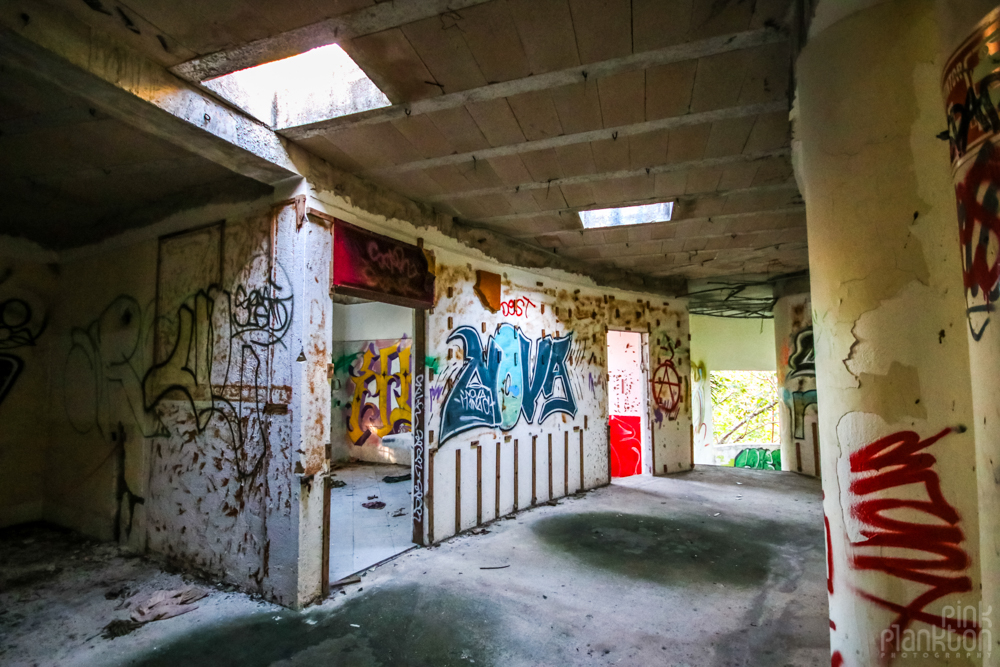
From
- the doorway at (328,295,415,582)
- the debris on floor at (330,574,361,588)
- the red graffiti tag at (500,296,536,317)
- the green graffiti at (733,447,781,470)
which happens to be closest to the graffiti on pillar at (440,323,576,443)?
→ the red graffiti tag at (500,296,536,317)

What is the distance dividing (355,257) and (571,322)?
3.28 m

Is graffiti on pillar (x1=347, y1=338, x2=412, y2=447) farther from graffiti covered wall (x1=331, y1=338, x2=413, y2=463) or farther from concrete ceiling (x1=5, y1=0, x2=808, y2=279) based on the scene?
concrete ceiling (x1=5, y1=0, x2=808, y2=279)

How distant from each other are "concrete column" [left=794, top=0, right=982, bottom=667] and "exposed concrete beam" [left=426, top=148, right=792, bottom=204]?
1.70 metres

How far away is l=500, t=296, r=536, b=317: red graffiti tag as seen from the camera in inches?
204

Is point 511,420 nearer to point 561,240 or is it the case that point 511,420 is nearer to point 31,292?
point 561,240

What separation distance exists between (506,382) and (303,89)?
3.25 metres

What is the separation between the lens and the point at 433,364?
4281mm

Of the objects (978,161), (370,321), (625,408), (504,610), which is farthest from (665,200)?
Answer: (370,321)

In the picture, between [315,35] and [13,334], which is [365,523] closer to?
[13,334]

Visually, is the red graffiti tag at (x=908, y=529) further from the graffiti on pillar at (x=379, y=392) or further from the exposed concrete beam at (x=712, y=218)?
the graffiti on pillar at (x=379, y=392)

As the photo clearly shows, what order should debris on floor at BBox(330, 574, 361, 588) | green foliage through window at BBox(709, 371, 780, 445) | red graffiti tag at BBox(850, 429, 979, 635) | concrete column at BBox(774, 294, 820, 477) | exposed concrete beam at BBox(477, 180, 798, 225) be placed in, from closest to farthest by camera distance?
red graffiti tag at BBox(850, 429, 979, 635)
debris on floor at BBox(330, 574, 361, 588)
exposed concrete beam at BBox(477, 180, 798, 225)
concrete column at BBox(774, 294, 820, 477)
green foliage through window at BBox(709, 371, 780, 445)

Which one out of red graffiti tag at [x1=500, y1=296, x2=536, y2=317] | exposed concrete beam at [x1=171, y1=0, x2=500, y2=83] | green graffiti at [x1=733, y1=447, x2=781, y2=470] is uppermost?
exposed concrete beam at [x1=171, y1=0, x2=500, y2=83]

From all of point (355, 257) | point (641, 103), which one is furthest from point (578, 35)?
point (355, 257)

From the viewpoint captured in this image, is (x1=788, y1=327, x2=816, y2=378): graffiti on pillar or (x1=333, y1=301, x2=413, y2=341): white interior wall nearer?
(x1=788, y1=327, x2=816, y2=378): graffiti on pillar
